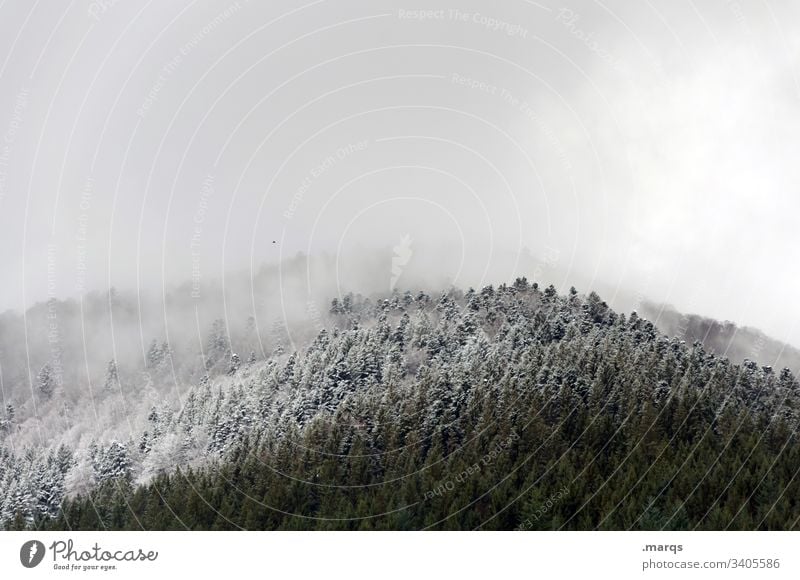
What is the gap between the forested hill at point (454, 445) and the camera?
10631 cm

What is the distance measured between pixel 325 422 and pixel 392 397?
1343 cm

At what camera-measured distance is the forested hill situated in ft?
349

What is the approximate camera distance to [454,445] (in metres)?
138

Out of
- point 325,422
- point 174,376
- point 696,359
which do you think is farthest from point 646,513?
point 174,376
